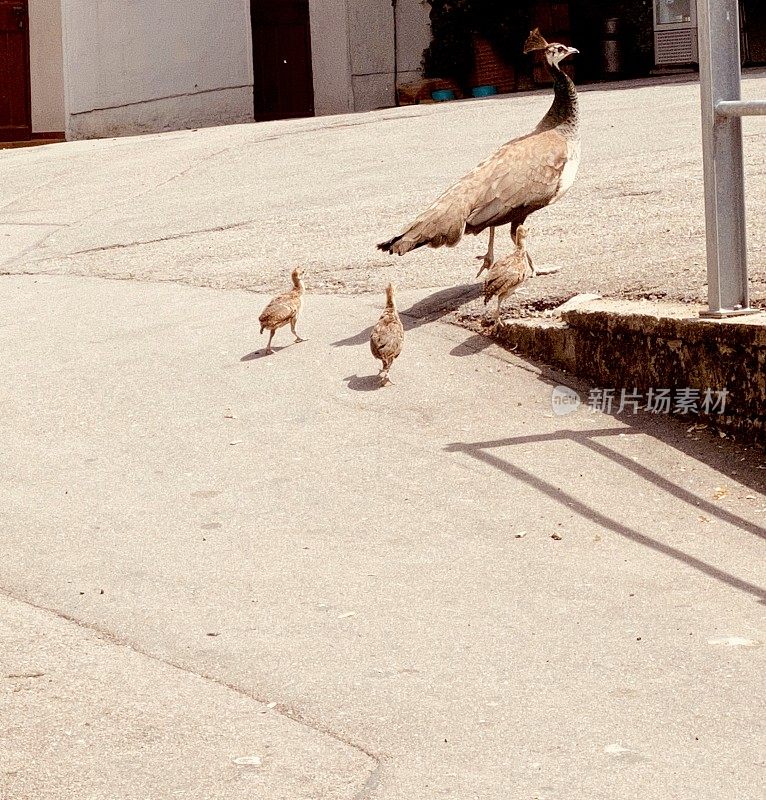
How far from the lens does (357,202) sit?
12391 mm

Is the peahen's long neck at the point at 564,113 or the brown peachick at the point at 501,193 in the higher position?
the peahen's long neck at the point at 564,113

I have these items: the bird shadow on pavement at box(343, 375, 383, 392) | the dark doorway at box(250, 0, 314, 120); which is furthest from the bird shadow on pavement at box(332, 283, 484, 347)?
the dark doorway at box(250, 0, 314, 120)

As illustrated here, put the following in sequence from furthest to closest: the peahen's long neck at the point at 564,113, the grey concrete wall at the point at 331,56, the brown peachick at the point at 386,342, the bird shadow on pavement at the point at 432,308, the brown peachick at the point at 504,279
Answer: the grey concrete wall at the point at 331,56 → the peahen's long neck at the point at 564,113 → the bird shadow on pavement at the point at 432,308 → the brown peachick at the point at 504,279 → the brown peachick at the point at 386,342

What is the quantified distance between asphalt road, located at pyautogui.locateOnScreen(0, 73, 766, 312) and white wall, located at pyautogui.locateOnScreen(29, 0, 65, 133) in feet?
8.53

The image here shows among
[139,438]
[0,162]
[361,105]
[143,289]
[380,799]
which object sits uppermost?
[361,105]

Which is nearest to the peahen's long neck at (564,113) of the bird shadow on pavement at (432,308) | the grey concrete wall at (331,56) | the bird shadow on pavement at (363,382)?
the bird shadow on pavement at (432,308)

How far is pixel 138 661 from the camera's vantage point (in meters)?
4.43

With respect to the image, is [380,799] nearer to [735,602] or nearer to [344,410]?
[735,602]

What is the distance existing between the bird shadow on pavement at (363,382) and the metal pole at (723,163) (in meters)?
1.75

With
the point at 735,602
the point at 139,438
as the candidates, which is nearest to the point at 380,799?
the point at 735,602

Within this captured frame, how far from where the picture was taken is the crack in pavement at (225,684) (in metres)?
3.68

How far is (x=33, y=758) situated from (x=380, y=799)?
0.97 m

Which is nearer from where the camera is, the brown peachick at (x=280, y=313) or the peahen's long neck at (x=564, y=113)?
the brown peachick at (x=280, y=313)

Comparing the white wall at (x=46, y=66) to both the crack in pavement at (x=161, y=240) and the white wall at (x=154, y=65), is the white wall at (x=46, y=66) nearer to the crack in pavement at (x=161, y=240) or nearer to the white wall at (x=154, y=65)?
the white wall at (x=154, y=65)
